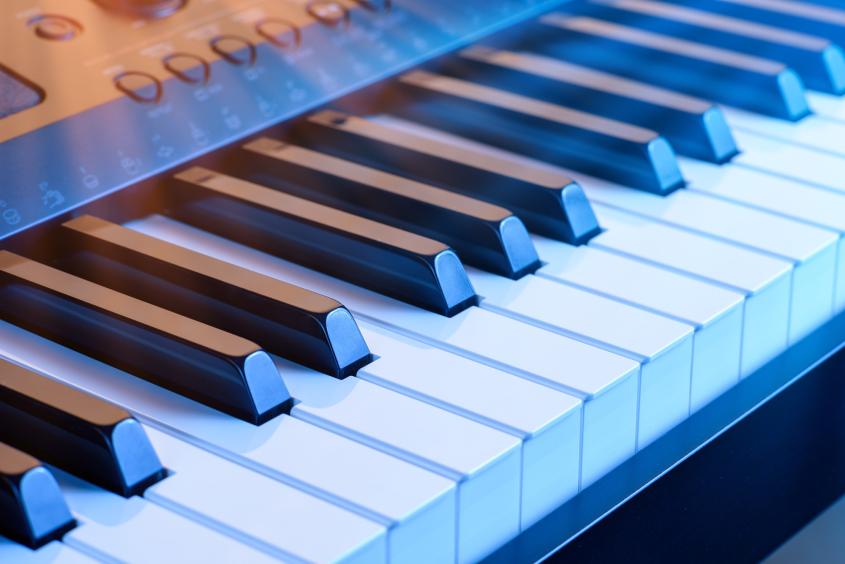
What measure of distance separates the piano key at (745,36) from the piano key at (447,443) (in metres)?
0.75

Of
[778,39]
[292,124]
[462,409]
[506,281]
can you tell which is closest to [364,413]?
[462,409]

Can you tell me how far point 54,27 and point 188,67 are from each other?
110mm

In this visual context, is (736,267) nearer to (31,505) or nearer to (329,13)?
(329,13)

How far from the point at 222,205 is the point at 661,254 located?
0.36 m

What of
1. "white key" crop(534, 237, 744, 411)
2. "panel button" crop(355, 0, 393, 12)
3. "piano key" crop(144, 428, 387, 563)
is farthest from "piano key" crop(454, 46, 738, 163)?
"piano key" crop(144, 428, 387, 563)

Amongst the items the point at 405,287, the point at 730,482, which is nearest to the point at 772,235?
the point at 730,482

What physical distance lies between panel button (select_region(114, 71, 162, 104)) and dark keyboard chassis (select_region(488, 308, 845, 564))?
47cm

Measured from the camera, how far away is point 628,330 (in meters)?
0.92

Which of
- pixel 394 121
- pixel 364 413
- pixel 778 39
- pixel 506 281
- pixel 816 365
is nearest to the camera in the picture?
pixel 364 413

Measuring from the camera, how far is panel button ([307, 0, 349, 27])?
120 cm

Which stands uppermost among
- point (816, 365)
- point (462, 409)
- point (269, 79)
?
point (269, 79)

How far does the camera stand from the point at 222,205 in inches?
41.8

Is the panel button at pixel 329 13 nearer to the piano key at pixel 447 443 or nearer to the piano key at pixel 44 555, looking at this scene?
the piano key at pixel 447 443

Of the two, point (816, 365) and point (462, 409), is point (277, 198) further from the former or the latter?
point (816, 365)
